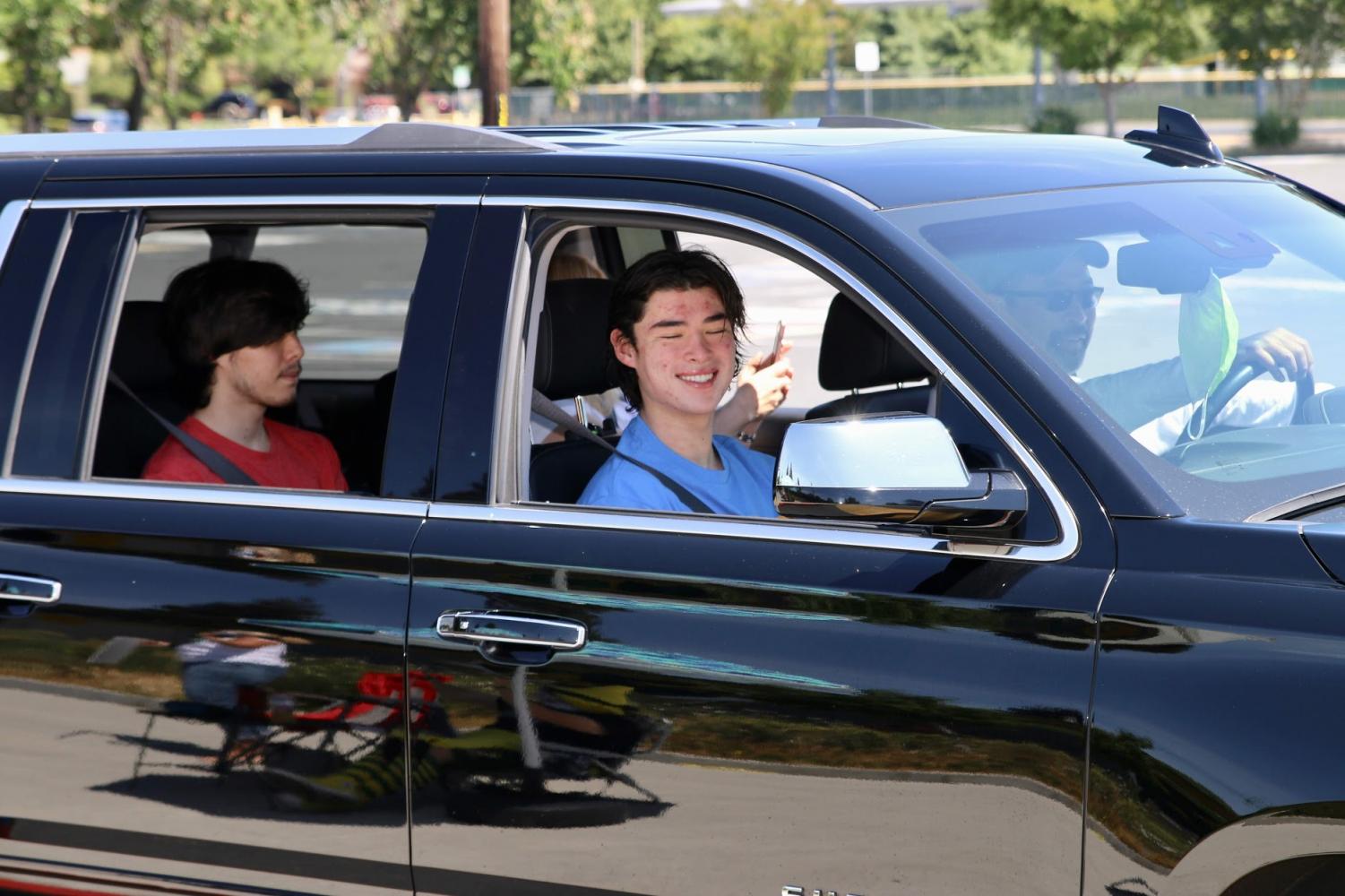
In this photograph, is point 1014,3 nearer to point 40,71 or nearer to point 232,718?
point 40,71

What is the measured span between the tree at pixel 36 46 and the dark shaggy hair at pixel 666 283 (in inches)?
1117

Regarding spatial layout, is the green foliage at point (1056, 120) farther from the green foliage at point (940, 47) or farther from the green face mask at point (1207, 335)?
the green face mask at point (1207, 335)

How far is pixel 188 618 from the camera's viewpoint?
2.99m

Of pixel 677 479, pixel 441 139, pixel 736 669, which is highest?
pixel 441 139

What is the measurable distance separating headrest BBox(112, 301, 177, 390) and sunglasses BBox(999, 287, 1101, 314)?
2234 millimetres

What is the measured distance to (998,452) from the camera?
8.52ft

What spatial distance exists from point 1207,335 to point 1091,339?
1.12ft

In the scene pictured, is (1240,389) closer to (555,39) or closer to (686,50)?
(555,39)

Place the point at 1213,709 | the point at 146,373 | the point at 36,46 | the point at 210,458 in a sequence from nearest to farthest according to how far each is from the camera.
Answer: the point at 1213,709
the point at 210,458
the point at 146,373
the point at 36,46

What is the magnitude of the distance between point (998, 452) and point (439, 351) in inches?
37.1

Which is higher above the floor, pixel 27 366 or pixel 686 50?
pixel 686 50

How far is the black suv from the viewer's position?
246cm

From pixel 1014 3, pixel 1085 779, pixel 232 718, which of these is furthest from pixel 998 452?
pixel 1014 3

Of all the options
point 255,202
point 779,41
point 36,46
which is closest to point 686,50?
point 779,41
